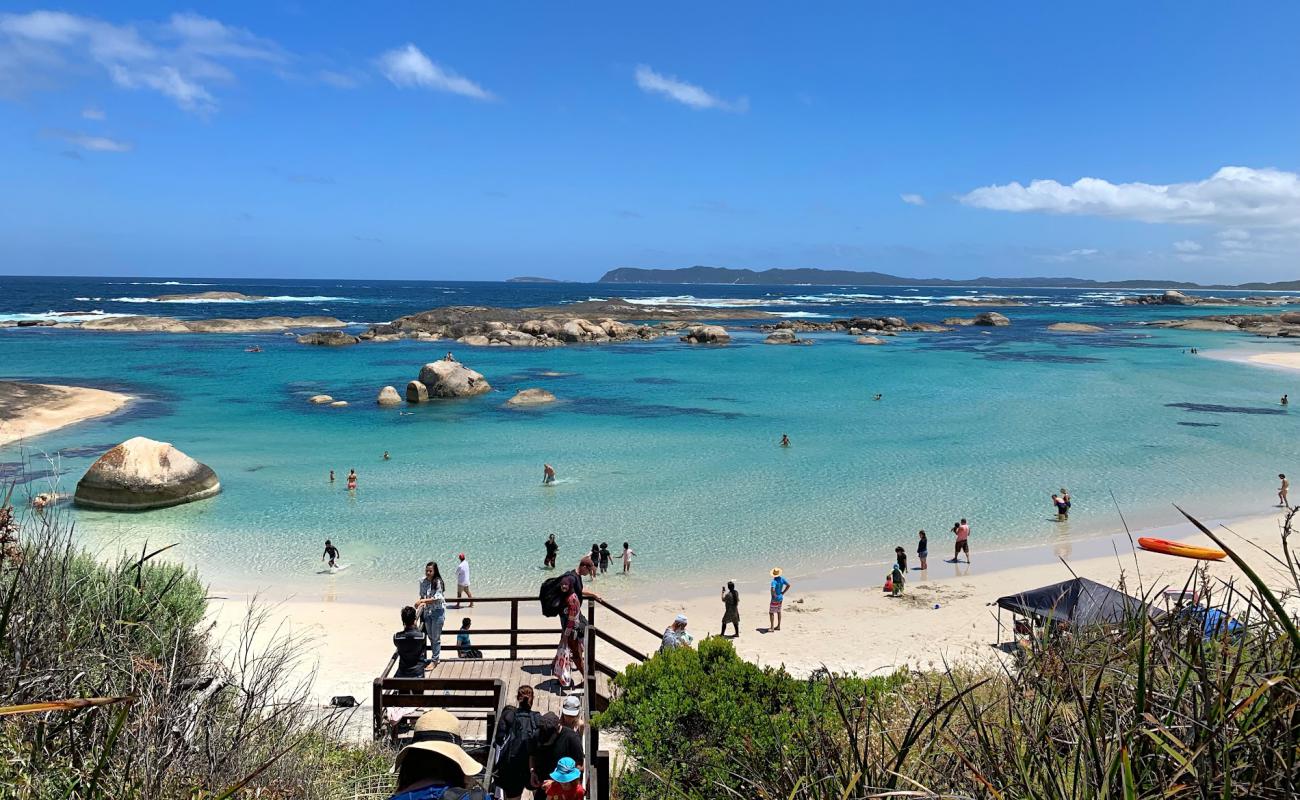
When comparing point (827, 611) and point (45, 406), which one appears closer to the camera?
point (827, 611)

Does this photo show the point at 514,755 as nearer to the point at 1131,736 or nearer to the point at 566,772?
the point at 566,772

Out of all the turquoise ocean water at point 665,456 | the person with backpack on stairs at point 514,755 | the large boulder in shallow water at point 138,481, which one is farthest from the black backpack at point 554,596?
the large boulder in shallow water at point 138,481

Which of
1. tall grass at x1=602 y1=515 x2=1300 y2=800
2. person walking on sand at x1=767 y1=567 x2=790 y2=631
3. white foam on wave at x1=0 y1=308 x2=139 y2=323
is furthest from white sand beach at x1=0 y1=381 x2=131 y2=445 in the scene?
white foam on wave at x1=0 y1=308 x2=139 y2=323

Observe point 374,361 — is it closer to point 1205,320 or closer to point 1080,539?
point 1080,539

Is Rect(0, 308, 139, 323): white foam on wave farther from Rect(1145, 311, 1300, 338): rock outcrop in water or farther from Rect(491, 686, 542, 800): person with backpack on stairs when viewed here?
Rect(1145, 311, 1300, 338): rock outcrop in water

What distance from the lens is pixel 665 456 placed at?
29.9m

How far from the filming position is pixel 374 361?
58438mm

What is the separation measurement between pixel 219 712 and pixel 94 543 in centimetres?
1715

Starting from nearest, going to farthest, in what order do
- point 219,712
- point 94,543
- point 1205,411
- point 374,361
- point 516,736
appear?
point 219,712 < point 516,736 < point 94,543 < point 1205,411 < point 374,361

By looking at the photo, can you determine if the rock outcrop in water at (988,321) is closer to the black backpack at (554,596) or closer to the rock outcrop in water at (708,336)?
the rock outcrop in water at (708,336)

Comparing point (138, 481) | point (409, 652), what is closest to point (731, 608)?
point (409, 652)

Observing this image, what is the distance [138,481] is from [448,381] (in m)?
20.0

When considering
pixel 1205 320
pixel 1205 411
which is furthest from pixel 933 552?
pixel 1205 320

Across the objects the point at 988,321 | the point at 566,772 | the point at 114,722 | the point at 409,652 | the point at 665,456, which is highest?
the point at 988,321
